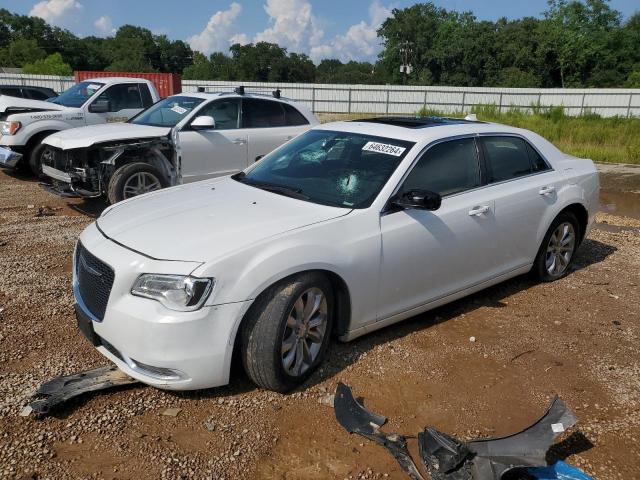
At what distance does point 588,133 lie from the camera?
1956cm

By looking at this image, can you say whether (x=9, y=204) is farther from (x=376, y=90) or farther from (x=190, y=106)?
(x=376, y=90)

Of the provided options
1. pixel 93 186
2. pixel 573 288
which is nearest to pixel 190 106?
pixel 93 186

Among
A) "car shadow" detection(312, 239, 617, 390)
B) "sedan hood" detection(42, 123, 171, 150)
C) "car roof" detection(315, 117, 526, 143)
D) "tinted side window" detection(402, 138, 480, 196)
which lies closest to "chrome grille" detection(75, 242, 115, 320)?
"car shadow" detection(312, 239, 617, 390)

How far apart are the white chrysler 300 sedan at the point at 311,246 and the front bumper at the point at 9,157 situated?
Answer: 6.70 metres

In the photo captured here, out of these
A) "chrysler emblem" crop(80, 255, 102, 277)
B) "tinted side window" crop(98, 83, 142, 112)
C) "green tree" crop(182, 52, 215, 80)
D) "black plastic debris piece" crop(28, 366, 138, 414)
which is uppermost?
"green tree" crop(182, 52, 215, 80)

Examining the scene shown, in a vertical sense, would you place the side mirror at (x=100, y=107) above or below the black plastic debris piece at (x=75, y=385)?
above

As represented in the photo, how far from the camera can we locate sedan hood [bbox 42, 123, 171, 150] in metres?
7.40

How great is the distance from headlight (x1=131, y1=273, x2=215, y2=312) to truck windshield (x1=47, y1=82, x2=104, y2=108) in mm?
8812

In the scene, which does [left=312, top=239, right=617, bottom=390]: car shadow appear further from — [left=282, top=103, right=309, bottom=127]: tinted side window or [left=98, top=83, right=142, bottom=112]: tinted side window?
[left=98, top=83, right=142, bottom=112]: tinted side window

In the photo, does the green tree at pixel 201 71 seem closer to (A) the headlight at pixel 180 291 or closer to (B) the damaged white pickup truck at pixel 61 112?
(B) the damaged white pickup truck at pixel 61 112

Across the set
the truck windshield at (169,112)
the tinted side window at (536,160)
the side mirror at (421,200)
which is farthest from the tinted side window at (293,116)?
the side mirror at (421,200)

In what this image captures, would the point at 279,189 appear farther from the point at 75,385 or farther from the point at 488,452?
the point at 488,452

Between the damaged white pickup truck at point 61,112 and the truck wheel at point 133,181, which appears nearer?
the truck wheel at point 133,181

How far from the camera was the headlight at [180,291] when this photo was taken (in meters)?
3.05
